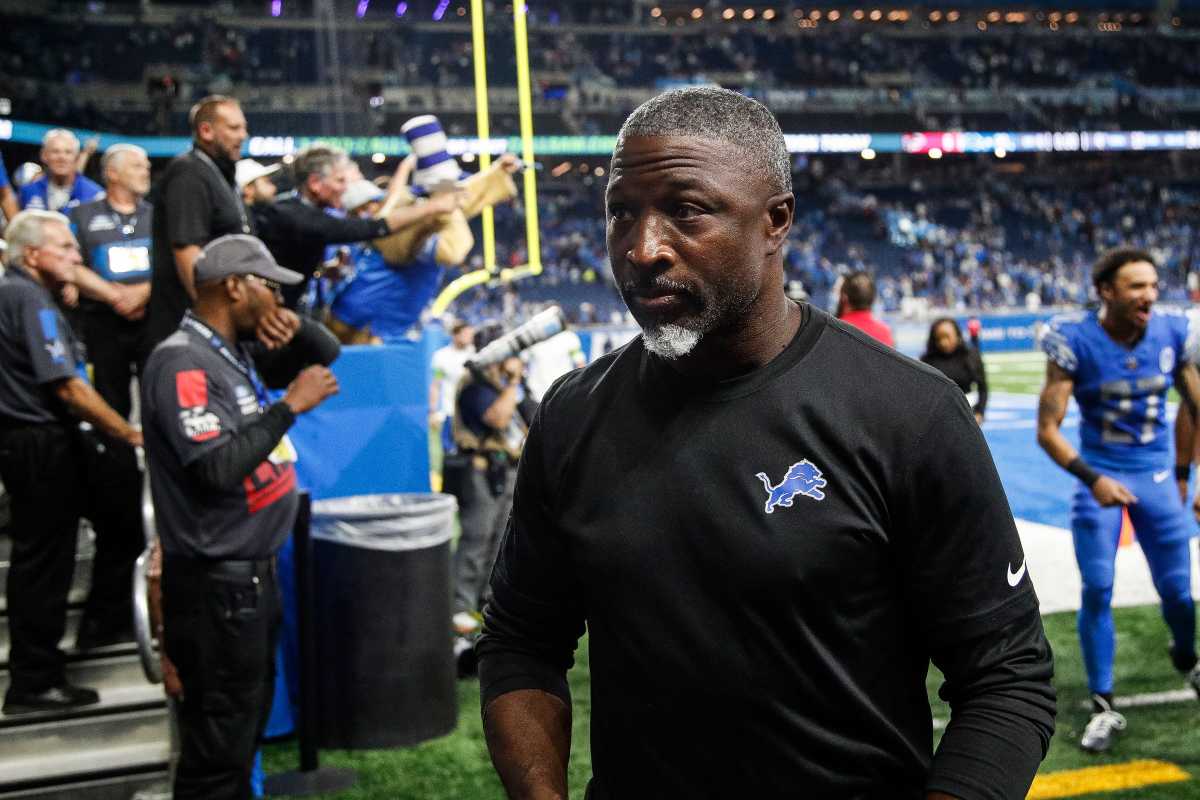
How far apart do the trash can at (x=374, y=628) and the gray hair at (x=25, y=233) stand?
158 centimetres

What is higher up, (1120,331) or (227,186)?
(227,186)

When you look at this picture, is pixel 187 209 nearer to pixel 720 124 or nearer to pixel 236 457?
pixel 236 457

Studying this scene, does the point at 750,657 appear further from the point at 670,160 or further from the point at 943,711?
the point at 943,711

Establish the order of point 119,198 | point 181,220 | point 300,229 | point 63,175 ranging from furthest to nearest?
point 63,175, point 119,198, point 300,229, point 181,220

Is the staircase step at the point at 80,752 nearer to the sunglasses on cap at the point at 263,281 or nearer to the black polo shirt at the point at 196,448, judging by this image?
the black polo shirt at the point at 196,448

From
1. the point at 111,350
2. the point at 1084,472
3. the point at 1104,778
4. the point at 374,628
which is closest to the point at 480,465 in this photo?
the point at 374,628

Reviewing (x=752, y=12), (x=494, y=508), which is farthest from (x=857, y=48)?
(x=494, y=508)

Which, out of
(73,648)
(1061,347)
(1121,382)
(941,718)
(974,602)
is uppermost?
(974,602)

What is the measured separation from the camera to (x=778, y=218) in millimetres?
1533

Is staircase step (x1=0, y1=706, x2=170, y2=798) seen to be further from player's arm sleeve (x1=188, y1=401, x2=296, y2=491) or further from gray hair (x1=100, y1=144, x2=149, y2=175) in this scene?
gray hair (x1=100, y1=144, x2=149, y2=175)

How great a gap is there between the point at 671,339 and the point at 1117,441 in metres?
4.08

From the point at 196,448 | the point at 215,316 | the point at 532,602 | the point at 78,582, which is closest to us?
the point at 532,602

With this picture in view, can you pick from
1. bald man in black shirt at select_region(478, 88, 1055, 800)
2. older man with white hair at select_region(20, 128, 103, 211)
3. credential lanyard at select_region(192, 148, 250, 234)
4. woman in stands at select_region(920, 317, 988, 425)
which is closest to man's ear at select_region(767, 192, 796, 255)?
bald man in black shirt at select_region(478, 88, 1055, 800)

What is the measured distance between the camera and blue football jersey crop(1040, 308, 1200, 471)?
16.2 feet
